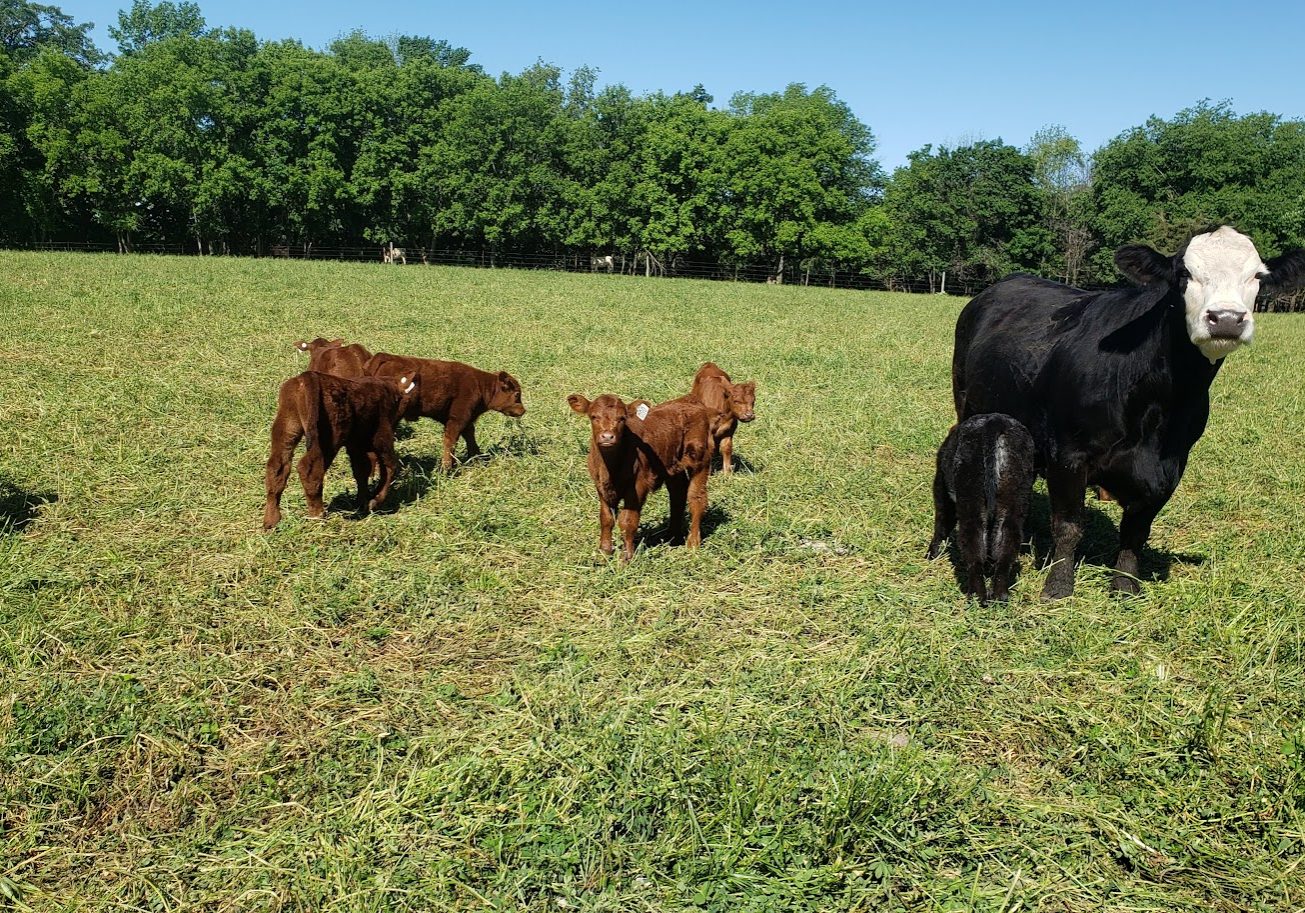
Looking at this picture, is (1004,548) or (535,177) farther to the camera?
(535,177)

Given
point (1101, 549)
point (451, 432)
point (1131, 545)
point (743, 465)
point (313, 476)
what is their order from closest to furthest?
point (1131, 545)
point (313, 476)
point (1101, 549)
point (451, 432)
point (743, 465)

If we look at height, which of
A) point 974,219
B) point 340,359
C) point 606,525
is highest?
point 974,219

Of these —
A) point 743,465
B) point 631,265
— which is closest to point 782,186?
point 631,265

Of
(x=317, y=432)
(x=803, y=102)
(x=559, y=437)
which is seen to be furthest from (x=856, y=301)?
(x=803, y=102)

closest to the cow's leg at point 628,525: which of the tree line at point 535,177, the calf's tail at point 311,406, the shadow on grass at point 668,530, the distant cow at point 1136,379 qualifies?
the shadow on grass at point 668,530

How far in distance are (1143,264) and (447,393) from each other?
20.5 ft

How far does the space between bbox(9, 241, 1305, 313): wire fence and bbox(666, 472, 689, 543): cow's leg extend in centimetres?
5232

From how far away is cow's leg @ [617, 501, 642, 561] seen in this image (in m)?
6.62

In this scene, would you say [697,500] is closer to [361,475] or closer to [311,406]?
[361,475]

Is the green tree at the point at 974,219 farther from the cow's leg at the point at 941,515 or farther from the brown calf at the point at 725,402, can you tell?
the cow's leg at the point at 941,515

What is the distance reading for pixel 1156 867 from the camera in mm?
3602

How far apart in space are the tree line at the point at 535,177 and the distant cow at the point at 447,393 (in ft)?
178

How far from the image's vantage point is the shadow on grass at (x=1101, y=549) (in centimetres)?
676

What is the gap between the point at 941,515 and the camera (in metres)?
6.71
